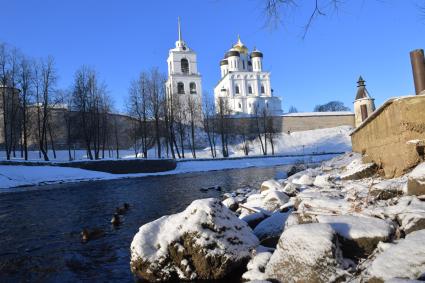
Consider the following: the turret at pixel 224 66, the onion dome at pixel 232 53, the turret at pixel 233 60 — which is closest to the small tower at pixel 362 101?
the turret at pixel 233 60

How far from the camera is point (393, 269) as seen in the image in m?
3.60

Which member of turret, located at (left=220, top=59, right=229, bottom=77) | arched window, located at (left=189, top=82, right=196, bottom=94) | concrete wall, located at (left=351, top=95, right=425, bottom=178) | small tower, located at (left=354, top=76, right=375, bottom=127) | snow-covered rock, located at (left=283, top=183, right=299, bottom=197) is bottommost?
snow-covered rock, located at (left=283, top=183, right=299, bottom=197)

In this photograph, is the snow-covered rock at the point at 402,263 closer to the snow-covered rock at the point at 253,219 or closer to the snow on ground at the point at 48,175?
the snow-covered rock at the point at 253,219

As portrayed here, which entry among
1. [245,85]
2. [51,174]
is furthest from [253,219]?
[245,85]

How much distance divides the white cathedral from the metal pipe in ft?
230

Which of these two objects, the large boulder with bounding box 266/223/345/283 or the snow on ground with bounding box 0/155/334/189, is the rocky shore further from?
the snow on ground with bounding box 0/155/334/189

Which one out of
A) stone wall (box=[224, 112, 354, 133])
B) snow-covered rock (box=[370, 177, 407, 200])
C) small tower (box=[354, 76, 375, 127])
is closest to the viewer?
snow-covered rock (box=[370, 177, 407, 200])

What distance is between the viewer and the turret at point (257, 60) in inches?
3593

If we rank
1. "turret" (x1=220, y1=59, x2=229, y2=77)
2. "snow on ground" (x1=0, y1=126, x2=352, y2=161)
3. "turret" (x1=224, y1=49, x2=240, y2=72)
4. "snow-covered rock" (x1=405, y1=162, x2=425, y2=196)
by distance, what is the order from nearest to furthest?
"snow-covered rock" (x1=405, y1=162, x2=425, y2=196) < "snow on ground" (x1=0, y1=126, x2=352, y2=161) < "turret" (x1=224, y1=49, x2=240, y2=72) < "turret" (x1=220, y1=59, x2=229, y2=77)

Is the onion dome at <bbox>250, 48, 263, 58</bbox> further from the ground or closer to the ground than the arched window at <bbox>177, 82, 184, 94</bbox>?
further from the ground

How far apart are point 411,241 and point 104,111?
44.0m

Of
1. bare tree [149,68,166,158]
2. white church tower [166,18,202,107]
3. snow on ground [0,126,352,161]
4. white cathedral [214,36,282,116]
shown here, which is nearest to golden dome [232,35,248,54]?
white cathedral [214,36,282,116]

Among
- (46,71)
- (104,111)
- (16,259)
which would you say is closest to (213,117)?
(104,111)

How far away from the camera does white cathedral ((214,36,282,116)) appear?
3393 inches
